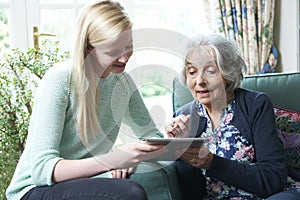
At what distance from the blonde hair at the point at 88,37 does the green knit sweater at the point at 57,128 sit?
0.03 meters

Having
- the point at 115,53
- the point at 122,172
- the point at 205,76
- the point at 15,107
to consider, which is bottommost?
the point at 122,172

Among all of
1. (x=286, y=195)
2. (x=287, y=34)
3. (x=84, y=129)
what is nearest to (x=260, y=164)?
(x=286, y=195)

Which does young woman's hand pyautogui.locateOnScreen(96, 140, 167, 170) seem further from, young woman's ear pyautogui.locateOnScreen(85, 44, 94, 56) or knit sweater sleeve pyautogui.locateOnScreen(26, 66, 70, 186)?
young woman's ear pyautogui.locateOnScreen(85, 44, 94, 56)

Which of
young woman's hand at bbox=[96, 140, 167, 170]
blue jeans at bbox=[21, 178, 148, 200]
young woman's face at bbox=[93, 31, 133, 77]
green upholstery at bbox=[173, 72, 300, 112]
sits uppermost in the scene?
young woman's face at bbox=[93, 31, 133, 77]

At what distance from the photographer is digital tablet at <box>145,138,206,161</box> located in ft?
5.32

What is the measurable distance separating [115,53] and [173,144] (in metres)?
0.38

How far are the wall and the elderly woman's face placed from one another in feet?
4.77

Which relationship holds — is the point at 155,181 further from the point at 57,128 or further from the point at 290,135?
the point at 290,135

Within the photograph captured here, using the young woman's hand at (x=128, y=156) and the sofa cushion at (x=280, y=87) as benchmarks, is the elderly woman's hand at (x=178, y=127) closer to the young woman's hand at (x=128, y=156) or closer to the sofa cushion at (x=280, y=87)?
the young woman's hand at (x=128, y=156)

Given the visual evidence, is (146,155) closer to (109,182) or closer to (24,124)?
(109,182)

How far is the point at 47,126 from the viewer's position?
1689 millimetres

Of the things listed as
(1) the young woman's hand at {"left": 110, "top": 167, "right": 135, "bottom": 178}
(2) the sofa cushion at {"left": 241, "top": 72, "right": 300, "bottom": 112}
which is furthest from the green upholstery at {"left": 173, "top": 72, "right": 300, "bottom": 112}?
(1) the young woman's hand at {"left": 110, "top": 167, "right": 135, "bottom": 178}

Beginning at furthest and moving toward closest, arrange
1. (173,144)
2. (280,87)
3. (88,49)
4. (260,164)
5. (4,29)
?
(4,29)
(280,87)
(260,164)
(88,49)
(173,144)

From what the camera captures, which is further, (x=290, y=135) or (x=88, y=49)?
(x=290, y=135)
